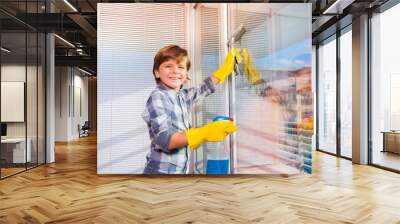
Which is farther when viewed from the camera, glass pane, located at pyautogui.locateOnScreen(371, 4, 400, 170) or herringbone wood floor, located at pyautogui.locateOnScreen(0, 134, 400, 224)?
glass pane, located at pyautogui.locateOnScreen(371, 4, 400, 170)

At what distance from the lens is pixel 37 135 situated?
7.84m

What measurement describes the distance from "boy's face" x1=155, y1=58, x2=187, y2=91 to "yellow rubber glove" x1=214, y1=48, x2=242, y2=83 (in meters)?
0.57

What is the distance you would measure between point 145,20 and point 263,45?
2.05 m

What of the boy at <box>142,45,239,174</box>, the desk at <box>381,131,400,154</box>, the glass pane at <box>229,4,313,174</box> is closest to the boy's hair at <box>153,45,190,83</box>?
the boy at <box>142,45,239,174</box>

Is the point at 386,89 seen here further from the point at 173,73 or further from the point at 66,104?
the point at 66,104

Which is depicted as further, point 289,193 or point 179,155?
point 179,155

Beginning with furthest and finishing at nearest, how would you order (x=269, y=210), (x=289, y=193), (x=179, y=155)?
1. (x=179, y=155)
2. (x=289, y=193)
3. (x=269, y=210)

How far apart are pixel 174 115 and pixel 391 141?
4.36 metres

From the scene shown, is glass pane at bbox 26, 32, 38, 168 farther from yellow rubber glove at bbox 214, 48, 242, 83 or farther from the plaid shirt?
yellow rubber glove at bbox 214, 48, 242, 83

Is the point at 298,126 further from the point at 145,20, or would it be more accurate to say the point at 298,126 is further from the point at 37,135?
the point at 37,135

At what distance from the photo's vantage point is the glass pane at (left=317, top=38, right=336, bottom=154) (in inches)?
399

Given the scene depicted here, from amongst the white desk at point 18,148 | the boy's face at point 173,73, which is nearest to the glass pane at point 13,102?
the white desk at point 18,148

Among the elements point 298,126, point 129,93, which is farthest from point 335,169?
point 129,93

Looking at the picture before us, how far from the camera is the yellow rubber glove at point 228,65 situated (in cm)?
632
